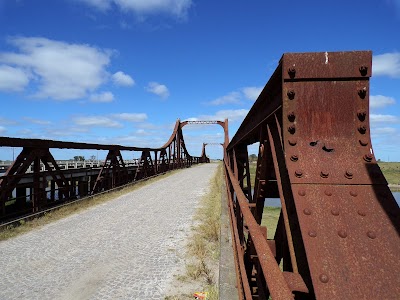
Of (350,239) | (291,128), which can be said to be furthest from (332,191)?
(291,128)

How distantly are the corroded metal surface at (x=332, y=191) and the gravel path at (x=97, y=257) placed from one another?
10.6 ft

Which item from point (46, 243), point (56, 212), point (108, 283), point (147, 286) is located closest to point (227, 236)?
point (147, 286)

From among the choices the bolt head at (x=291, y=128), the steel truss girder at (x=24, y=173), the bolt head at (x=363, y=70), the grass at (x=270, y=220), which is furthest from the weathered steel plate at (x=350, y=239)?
the grass at (x=270, y=220)

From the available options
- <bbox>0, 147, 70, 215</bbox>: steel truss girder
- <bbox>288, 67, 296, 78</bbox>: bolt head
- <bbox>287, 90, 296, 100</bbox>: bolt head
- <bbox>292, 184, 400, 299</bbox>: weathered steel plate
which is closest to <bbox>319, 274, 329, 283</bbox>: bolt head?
<bbox>292, 184, 400, 299</bbox>: weathered steel plate

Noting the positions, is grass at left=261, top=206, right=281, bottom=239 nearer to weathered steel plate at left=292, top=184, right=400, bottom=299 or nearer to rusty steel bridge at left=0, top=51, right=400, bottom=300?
rusty steel bridge at left=0, top=51, right=400, bottom=300

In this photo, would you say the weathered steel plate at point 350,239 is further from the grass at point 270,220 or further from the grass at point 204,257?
the grass at point 270,220

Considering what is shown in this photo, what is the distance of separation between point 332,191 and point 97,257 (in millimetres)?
5105

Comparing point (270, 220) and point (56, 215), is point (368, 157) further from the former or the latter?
point (270, 220)

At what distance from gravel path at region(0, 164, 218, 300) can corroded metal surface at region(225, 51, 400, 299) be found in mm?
3219

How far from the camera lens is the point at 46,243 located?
259 inches

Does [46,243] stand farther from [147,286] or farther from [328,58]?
[328,58]

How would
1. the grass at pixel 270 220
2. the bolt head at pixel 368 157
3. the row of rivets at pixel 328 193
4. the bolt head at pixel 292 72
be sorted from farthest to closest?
1. the grass at pixel 270 220
2. the bolt head at pixel 292 72
3. the bolt head at pixel 368 157
4. the row of rivets at pixel 328 193

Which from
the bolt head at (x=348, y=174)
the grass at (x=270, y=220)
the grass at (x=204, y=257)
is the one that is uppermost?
the bolt head at (x=348, y=174)

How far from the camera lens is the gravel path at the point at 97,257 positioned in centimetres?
438
